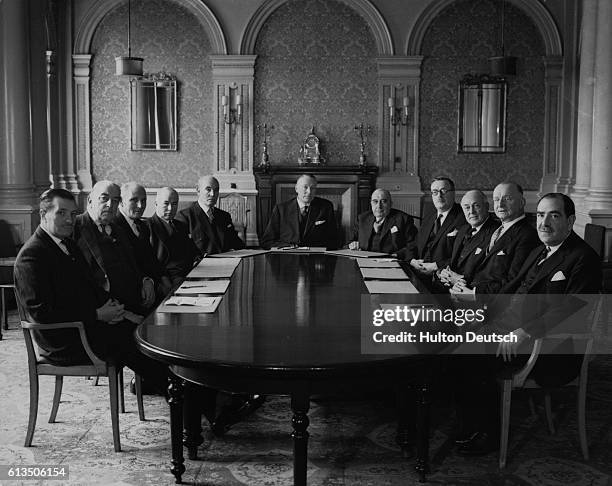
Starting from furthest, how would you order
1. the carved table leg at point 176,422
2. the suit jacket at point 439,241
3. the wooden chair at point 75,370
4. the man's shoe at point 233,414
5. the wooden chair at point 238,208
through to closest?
1. the wooden chair at point 238,208
2. the suit jacket at point 439,241
3. the man's shoe at point 233,414
4. the wooden chair at point 75,370
5. the carved table leg at point 176,422

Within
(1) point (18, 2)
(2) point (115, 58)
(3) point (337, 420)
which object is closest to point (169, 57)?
(2) point (115, 58)

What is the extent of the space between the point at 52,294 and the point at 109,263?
94 centimetres

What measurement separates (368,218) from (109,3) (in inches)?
208

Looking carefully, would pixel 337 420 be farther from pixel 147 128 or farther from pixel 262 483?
pixel 147 128

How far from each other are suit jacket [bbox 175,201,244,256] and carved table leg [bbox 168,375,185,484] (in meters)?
3.20

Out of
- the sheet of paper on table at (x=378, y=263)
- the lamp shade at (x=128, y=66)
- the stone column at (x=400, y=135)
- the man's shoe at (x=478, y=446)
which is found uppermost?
the lamp shade at (x=128, y=66)

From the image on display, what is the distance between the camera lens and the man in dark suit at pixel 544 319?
12.5 ft

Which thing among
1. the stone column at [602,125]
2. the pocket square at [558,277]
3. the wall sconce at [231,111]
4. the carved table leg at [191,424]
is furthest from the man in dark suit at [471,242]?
the wall sconce at [231,111]

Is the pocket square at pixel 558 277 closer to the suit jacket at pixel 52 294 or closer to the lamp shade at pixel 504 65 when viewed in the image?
the suit jacket at pixel 52 294

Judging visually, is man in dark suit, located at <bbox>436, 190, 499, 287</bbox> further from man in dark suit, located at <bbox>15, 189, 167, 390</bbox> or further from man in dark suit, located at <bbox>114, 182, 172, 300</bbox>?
man in dark suit, located at <bbox>15, 189, 167, 390</bbox>

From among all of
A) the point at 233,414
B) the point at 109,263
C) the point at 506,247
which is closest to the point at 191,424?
the point at 233,414

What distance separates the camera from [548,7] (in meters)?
10.1

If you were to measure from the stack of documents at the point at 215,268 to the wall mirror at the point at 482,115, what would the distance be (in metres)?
5.36

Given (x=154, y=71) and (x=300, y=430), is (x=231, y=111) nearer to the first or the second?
(x=154, y=71)
